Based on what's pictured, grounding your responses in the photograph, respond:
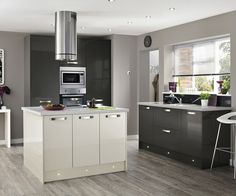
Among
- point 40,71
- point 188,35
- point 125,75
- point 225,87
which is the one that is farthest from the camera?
point 125,75

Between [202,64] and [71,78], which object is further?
[71,78]

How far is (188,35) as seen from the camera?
6.19m

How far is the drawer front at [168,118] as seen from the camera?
558cm

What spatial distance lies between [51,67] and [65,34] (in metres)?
1.88

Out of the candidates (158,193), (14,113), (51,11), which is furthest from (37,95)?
(158,193)

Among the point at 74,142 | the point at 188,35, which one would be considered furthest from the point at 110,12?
the point at 74,142

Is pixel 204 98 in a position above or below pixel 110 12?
below

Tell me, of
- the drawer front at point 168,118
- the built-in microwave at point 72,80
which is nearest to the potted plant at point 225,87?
the drawer front at point 168,118

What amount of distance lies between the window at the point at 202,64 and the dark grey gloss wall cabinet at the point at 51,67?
163cm

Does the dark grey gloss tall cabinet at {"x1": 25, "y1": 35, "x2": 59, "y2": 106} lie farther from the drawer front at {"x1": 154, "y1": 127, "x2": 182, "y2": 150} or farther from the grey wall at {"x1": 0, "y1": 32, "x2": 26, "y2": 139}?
the drawer front at {"x1": 154, "y1": 127, "x2": 182, "y2": 150}

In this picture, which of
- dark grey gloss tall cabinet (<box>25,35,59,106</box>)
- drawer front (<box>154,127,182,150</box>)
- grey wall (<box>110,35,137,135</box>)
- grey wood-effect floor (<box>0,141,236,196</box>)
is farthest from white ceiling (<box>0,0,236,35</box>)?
grey wood-effect floor (<box>0,141,236,196</box>)

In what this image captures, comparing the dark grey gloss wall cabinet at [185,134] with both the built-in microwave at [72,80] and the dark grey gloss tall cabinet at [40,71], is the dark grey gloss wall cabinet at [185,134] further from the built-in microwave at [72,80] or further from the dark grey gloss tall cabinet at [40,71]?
the dark grey gloss tall cabinet at [40,71]

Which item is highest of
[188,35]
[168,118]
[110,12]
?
[110,12]

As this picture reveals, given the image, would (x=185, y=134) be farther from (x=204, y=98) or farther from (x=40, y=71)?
(x=40, y=71)
